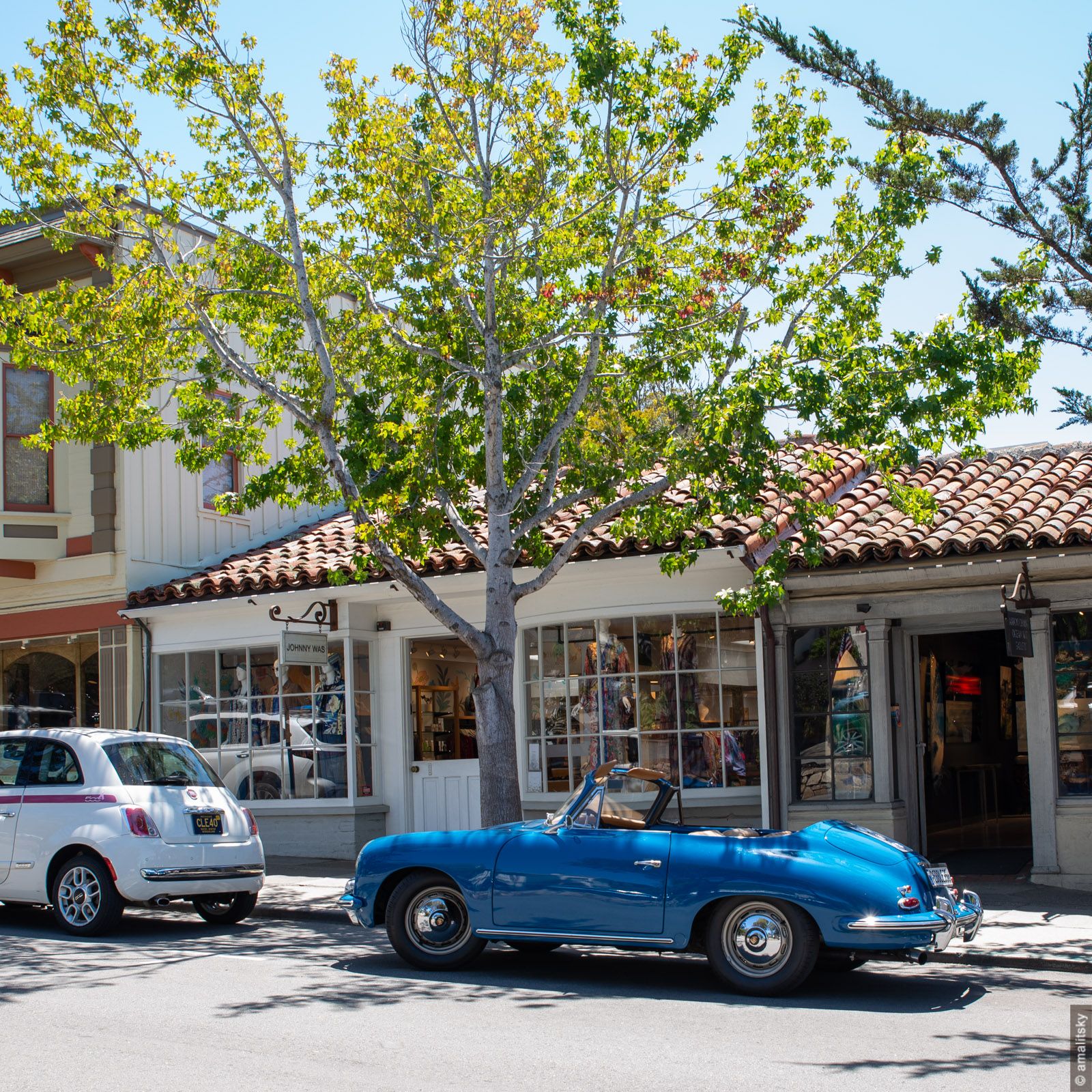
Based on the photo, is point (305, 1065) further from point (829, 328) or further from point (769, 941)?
point (829, 328)

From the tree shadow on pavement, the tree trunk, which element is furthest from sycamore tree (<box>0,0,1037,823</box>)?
the tree shadow on pavement

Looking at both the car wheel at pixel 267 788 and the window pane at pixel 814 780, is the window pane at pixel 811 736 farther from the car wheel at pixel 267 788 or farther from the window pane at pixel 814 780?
the car wheel at pixel 267 788

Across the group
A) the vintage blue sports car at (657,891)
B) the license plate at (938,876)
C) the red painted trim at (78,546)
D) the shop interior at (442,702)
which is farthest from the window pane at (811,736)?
the red painted trim at (78,546)

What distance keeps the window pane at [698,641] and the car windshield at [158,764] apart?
16.8 ft

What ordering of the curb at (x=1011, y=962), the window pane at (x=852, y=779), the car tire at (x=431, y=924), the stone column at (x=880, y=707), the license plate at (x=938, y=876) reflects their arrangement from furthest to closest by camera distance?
the window pane at (x=852, y=779) < the stone column at (x=880, y=707) < the curb at (x=1011, y=962) < the car tire at (x=431, y=924) < the license plate at (x=938, y=876)

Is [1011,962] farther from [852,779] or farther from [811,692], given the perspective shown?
[811,692]

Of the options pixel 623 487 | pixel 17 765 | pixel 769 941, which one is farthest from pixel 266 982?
pixel 623 487

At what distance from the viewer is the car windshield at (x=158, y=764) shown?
11062 millimetres

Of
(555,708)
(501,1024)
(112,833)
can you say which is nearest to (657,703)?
(555,708)

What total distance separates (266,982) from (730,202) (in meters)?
7.58

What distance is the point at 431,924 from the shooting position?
877cm

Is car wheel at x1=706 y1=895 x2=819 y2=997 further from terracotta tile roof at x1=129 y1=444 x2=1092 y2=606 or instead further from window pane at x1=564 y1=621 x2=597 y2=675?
window pane at x1=564 y1=621 x2=597 y2=675

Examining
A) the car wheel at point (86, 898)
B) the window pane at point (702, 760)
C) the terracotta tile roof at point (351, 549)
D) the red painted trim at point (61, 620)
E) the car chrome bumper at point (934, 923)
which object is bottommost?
the car wheel at point (86, 898)

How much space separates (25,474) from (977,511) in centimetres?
1170
